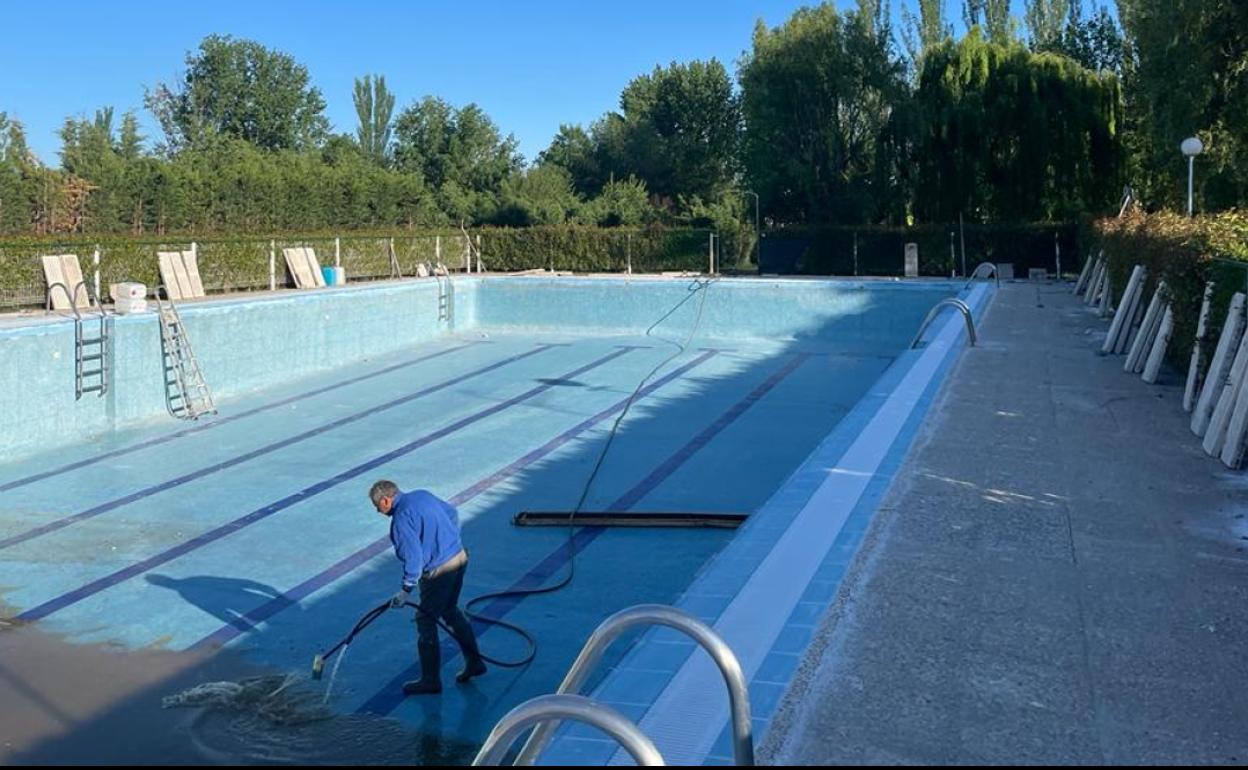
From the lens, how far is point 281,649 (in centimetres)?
805

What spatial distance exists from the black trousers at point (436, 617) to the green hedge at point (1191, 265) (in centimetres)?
649

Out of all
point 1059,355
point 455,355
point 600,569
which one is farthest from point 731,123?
point 600,569

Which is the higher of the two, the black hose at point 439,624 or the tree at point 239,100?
the tree at point 239,100

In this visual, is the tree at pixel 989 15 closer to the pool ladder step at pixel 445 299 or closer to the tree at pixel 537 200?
the tree at pixel 537 200

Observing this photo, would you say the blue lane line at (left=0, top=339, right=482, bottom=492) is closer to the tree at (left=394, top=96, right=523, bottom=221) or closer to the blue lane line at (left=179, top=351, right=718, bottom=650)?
the blue lane line at (left=179, top=351, right=718, bottom=650)

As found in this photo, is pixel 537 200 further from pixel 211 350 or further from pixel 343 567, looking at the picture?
pixel 343 567

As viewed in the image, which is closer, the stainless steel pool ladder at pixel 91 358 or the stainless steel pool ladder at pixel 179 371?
the stainless steel pool ladder at pixel 91 358

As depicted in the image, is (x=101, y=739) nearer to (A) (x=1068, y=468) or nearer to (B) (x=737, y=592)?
(B) (x=737, y=592)

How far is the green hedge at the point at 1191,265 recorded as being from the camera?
32.0 ft

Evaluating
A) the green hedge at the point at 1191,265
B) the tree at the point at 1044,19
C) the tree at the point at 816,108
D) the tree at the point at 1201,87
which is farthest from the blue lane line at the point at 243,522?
the tree at the point at 1044,19

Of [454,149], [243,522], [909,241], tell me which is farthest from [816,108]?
[243,522]

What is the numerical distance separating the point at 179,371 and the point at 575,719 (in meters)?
15.9

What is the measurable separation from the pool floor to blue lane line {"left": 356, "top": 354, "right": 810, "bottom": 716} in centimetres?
3

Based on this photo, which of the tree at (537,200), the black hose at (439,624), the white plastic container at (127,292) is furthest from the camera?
the tree at (537,200)
